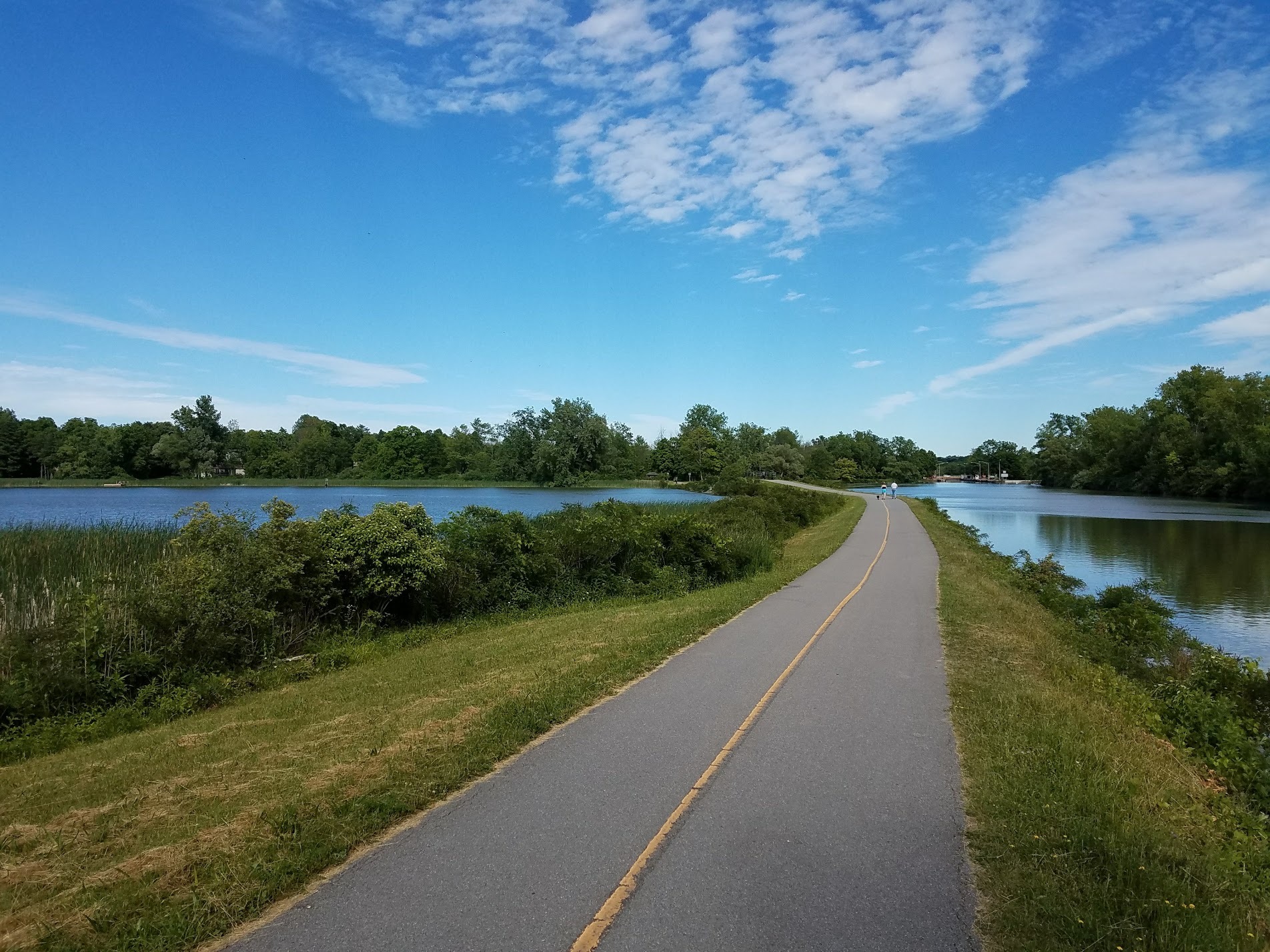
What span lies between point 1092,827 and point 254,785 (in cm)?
625

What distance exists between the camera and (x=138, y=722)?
9.27 m

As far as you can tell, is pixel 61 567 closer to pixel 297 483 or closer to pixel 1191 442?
pixel 297 483

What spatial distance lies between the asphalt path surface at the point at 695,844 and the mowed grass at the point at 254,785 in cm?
36

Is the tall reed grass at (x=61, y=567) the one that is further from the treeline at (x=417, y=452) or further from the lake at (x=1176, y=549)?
the treeline at (x=417, y=452)

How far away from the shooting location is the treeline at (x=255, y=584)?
31.8ft

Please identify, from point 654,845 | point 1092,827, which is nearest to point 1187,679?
point 1092,827

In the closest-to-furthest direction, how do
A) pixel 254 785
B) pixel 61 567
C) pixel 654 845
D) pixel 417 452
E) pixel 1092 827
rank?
pixel 654 845, pixel 1092 827, pixel 254 785, pixel 61 567, pixel 417 452

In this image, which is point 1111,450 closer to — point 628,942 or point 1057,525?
point 1057,525

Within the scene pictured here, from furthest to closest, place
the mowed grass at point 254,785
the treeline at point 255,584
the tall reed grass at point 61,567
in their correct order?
the tall reed grass at point 61,567 → the treeline at point 255,584 → the mowed grass at point 254,785

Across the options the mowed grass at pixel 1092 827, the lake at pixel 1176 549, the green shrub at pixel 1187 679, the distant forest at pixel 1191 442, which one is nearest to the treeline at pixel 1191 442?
the distant forest at pixel 1191 442

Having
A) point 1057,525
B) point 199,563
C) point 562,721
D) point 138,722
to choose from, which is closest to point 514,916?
point 562,721

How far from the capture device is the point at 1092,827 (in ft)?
16.7

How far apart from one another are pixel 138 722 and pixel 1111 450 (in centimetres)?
12572

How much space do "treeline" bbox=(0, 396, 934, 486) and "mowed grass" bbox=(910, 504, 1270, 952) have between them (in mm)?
67612
